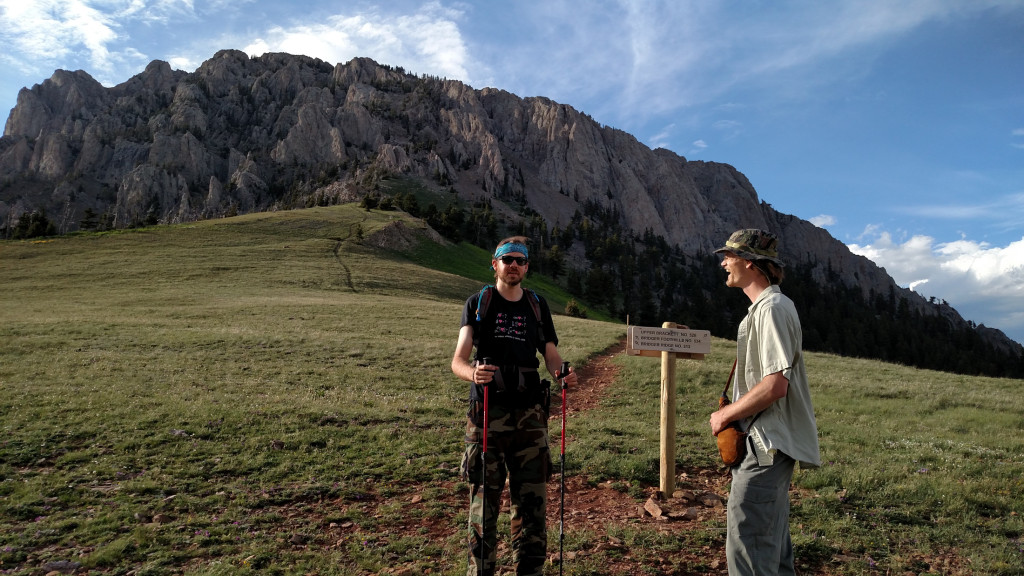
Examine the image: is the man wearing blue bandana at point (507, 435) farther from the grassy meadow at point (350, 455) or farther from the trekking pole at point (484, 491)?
the grassy meadow at point (350, 455)

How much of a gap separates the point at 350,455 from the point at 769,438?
338 inches

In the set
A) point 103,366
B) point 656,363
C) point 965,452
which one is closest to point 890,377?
point 656,363

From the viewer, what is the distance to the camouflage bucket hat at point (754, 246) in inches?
174

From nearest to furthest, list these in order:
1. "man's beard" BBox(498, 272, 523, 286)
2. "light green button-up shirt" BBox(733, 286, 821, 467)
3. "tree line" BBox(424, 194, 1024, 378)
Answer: "light green button-up shirt" BBox(733, 286, 821, 467)
"man's beard" BBox(498, 272, 523, 286)
"tree line" BBox(424, 194, 1024, 378)

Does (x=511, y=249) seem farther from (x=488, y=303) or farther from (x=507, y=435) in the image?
(x=507, y=435)

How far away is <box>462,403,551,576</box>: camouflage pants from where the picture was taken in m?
5.17

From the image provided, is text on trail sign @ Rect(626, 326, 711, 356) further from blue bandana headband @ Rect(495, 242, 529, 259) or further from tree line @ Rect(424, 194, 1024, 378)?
tree line @ Rect(424, 194, 1024, 378)

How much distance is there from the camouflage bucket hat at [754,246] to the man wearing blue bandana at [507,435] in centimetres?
209

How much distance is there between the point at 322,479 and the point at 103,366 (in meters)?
14.4

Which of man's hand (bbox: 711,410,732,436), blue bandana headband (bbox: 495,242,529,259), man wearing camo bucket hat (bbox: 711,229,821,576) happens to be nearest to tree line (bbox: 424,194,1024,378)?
blue bandana headband (bbox: 495,242,529,259)

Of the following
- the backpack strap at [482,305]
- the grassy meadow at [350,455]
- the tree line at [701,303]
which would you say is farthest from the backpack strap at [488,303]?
the tree line at [701,303]

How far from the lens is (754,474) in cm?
407

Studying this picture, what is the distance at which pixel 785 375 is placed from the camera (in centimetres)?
395

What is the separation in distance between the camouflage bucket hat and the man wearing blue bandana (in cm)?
209
